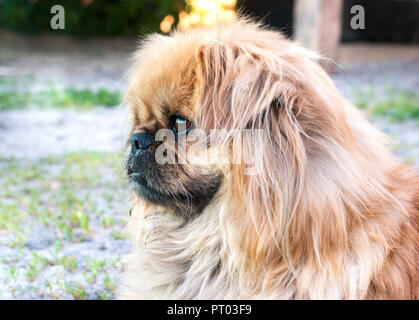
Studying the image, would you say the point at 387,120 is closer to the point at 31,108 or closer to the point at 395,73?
Answer: the point at 395,73

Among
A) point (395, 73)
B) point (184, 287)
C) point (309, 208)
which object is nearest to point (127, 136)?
point (184, 287)

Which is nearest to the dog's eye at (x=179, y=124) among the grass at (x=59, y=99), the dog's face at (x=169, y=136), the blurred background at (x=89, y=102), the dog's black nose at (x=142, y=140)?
the dog's face at (x=169, y=136)

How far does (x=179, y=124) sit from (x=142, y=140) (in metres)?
0.22

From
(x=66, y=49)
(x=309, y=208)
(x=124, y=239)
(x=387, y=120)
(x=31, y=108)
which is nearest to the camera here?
(x=309, y=208)

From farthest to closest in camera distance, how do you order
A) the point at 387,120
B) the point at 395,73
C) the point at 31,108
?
the point at 395,73
the point at 31,108
the point at 387,120

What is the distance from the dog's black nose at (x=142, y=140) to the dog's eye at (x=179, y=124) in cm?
14

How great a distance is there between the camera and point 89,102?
727 cm

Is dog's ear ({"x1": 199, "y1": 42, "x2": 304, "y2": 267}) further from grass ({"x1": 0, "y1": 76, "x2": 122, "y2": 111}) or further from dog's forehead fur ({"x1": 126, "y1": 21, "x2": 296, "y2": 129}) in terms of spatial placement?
grass ({"x1": 0, "y1": 76, "x2": 122, "y2": 111})

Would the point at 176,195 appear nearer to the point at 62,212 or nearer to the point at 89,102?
the point at 62,212

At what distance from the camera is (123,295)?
236cm

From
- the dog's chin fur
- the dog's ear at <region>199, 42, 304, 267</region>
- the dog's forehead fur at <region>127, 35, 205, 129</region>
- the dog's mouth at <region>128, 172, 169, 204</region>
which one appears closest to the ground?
the dog's mouth at <region>128, 172, 169, 204</region>

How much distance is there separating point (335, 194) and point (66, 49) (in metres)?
10.6

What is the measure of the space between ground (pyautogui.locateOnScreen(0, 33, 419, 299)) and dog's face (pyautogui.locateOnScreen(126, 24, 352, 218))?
0.50 metres

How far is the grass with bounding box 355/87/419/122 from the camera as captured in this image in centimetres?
632
